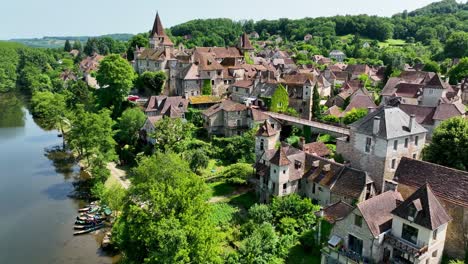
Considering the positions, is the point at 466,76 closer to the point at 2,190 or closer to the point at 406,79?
the point at 406,79

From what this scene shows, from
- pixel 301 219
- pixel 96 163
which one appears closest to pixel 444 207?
pixel 301 219

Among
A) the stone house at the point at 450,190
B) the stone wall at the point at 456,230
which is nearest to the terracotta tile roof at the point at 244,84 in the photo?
the stone house at the point at 450,190

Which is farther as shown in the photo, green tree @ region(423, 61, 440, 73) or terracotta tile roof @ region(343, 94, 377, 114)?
green tree @ region(423, 61, 440, 73)

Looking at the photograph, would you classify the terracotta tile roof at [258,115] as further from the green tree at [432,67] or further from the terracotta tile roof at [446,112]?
the green tree at [432,67]

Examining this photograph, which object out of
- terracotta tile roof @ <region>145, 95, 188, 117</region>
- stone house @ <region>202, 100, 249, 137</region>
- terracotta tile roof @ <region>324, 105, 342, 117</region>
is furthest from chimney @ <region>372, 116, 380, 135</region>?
terracotta tile roof @ <region>145, 95, 188, 117</region>

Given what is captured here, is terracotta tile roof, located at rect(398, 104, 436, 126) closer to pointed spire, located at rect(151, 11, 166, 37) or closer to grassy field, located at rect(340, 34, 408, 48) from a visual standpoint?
pointed spire, located at rect(151, 11, 166, 37)
